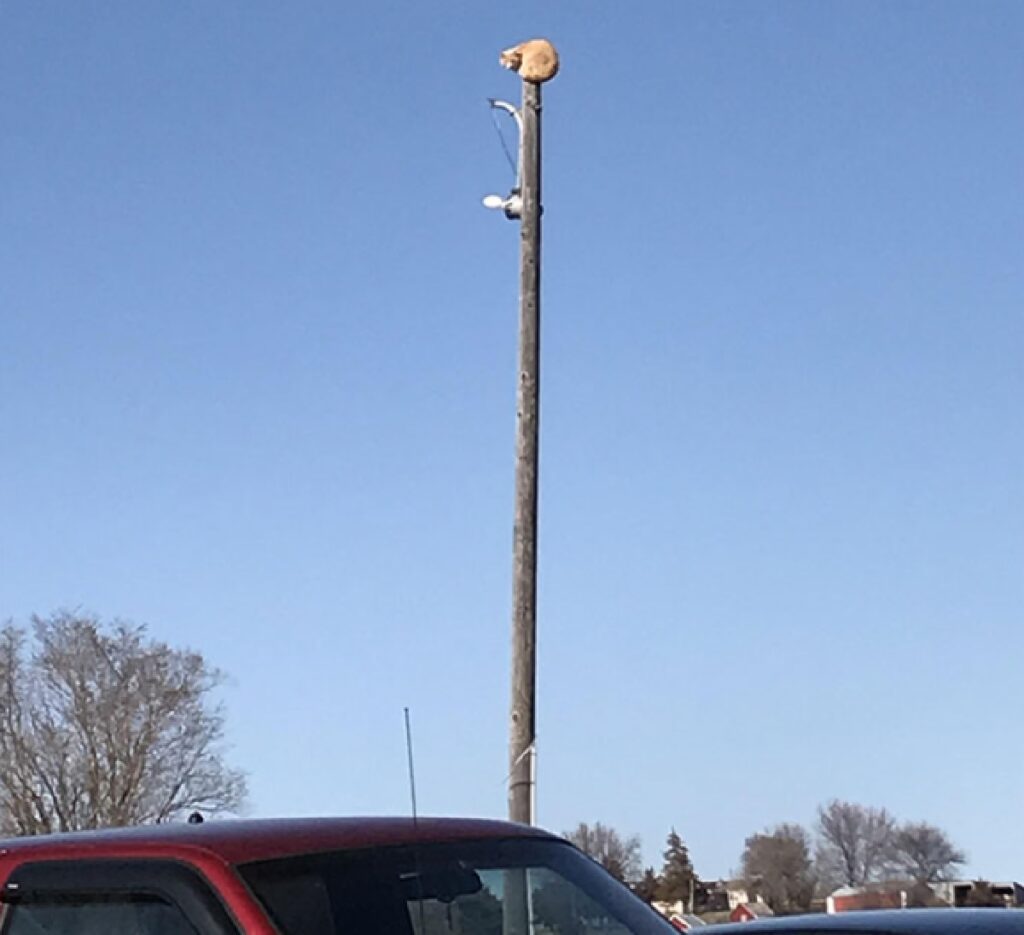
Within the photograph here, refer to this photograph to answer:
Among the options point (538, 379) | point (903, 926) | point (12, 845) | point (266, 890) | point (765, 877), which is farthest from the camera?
point (765, 877)

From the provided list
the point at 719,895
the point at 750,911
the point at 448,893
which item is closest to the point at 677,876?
the point at 719,895

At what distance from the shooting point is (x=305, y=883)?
412 cm

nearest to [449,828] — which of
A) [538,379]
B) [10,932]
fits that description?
[10,932]

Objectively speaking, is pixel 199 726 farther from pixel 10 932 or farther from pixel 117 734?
pixel 10 932

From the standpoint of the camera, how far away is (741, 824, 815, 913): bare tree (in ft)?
61.4

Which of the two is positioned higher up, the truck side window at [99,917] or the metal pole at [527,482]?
the metal pole at [527,482]

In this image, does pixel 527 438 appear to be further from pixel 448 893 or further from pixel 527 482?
pixel 448 893

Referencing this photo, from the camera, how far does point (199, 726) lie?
51.3m

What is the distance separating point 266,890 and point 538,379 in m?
8.74

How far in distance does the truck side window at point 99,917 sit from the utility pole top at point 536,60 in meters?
9.29

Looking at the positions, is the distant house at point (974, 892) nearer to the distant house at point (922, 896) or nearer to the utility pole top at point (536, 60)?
the distant house at point (922, 896)

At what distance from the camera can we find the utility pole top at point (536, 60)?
12.8 metres

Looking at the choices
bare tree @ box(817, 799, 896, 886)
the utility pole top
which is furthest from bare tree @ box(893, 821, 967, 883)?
the utility pole top

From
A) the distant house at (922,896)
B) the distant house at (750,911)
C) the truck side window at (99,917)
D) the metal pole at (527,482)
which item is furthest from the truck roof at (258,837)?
the metal pole at (527,482)
